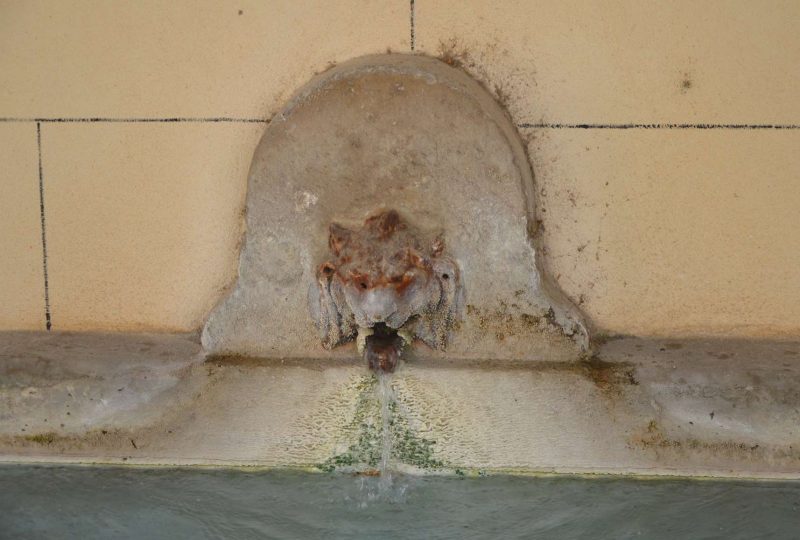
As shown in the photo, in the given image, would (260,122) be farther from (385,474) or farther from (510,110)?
(385,474)

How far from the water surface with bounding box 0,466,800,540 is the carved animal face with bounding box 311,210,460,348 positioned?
433 mm

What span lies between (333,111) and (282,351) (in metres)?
0.60

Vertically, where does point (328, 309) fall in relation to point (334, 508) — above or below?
above

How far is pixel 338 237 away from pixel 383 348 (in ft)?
0.93

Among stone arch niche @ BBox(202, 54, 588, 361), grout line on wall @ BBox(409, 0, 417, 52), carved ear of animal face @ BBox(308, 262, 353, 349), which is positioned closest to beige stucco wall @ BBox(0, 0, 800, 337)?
grout line on wall @ BBox(409, 0, 417, 52)

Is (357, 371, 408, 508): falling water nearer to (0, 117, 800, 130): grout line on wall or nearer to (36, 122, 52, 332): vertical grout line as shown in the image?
(0, 117, 800, 130): grout line on wall

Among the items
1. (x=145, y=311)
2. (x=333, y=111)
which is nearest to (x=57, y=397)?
(x=145, y=311)

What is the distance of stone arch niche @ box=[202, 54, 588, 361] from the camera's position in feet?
5.98

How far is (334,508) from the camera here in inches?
79.2

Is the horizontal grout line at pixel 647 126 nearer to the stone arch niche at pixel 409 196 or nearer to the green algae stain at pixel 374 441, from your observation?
the stone arch niche at pixel 409 196

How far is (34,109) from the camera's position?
2.15m

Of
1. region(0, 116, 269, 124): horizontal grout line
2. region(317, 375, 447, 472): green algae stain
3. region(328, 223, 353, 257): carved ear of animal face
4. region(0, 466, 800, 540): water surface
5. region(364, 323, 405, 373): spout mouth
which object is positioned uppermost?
region(0, 116, 269, 124): horizontal grout line

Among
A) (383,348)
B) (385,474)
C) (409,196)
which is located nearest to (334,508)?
(385,474)

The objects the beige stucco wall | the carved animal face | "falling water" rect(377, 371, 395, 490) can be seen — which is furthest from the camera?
the beige stucco wall
